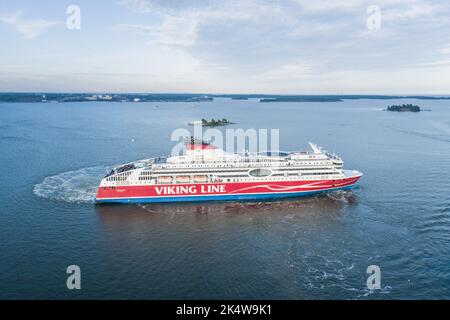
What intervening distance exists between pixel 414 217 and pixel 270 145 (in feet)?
112

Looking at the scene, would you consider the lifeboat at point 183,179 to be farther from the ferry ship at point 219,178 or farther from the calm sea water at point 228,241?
the calm sea water at point 228,241

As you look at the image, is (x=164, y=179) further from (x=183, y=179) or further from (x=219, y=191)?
(x=219, y=191)

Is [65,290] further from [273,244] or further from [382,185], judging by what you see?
[382,185]

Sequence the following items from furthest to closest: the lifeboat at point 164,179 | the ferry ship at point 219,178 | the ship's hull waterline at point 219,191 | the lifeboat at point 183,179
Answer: the lifeboat at point 183,179
the lifeboat at point 164,179
the ferry ship at point 219,178
the ship's hull waterline at point 219,191

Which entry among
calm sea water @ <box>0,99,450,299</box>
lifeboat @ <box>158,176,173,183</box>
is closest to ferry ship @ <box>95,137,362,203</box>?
lifeboat @ <box>158,176,173,183</box>

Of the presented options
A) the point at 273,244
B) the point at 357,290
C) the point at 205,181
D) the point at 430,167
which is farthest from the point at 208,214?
the point at 430,167

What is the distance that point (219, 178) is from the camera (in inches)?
1416

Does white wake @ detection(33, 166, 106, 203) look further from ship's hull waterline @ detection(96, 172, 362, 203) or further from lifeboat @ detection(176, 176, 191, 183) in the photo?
lifeboat @ detection(176, 176, 191, 183)

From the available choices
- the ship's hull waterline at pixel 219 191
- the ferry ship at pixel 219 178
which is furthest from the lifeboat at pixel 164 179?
the ship's hull waterline at pixel 219 191

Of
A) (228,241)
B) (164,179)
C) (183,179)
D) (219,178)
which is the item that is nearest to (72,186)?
(164,179)

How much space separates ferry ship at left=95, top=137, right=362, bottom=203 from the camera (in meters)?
34.7

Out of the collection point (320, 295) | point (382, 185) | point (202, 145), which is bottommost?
point (320, 295)

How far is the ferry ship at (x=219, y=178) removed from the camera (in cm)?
3469

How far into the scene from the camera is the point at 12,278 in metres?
21.0
